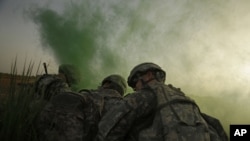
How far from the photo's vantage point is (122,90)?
9.30 meters

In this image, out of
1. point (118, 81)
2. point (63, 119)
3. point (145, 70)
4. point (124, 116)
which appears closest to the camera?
point (124, 116)

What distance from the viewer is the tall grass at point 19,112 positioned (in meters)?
4.93

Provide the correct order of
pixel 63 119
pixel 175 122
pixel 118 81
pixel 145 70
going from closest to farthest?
pixel 175 122 → pixel 145 70 → pixel 63 119 → pixel 118 81

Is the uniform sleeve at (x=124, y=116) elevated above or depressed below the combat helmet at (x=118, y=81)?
below

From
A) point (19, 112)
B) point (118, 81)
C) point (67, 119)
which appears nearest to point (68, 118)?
point (67, 119)

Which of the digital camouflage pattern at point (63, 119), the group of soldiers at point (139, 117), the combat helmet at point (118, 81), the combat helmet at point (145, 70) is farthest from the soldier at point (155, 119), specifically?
the combat helmet at point (118, 81)

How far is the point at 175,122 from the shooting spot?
4910 millimetres

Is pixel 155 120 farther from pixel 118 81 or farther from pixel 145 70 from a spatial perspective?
pixel 118 81

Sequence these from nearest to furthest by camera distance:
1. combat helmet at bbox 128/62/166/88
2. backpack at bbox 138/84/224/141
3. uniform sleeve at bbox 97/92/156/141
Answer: backpack at bbox 138/84/224/141 < uniform sleeve at bbox 97/92/156/141 < combat helmet at bbox 128/62/166/88

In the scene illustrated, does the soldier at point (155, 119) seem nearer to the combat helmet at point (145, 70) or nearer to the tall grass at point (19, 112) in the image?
the combat helmet at point (145, 70)

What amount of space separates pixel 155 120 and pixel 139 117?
0.73 feet

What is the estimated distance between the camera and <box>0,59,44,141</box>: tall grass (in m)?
4.93

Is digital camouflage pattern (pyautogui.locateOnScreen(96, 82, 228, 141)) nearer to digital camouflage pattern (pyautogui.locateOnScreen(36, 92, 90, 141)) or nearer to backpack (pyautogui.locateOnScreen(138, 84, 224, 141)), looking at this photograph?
backpack (pyautogui.locateOnScreen(138, 84, 224, 141))

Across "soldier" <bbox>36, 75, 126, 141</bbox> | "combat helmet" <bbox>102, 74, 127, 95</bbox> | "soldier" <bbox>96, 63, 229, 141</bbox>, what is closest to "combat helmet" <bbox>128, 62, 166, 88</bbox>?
"soldier" <bbox>96, 63, 229, 141</bbox>
